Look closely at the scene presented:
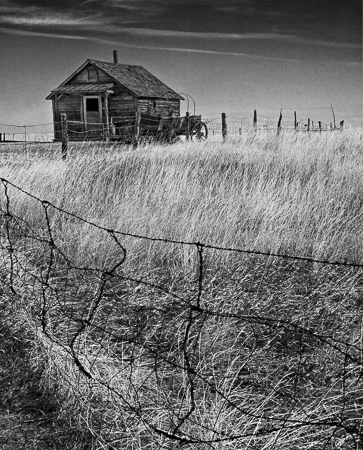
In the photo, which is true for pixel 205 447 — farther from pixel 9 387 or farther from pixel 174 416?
pixel 9 387

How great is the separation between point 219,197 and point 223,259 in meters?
2.03

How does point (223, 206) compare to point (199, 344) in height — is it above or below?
above

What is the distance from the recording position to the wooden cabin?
26062 millimetres

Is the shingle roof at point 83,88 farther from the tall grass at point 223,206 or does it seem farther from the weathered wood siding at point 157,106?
the tall grass at point 223,206

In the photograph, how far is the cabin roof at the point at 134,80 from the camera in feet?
86.2

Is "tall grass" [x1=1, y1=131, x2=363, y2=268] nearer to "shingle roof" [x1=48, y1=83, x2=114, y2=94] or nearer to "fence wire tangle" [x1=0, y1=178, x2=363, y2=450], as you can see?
"fence wire tangle" [x1=0, y1=178, x2=363, y2=450]

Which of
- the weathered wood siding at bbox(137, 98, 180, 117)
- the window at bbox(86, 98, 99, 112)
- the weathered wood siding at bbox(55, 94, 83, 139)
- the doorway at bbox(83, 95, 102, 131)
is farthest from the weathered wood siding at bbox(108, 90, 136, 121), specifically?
the weathered wood siding at bbox(55, 94, 83, 139)

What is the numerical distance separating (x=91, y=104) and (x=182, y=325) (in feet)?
84.5

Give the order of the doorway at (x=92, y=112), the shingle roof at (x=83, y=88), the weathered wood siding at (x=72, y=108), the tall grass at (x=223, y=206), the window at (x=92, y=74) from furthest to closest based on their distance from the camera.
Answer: the weathered wood siding at (x=72, y=108)
the window at (x=92, y=74)
the doorway at (x=92, y=112)
the shingle roof at (x=83, y=88)
the tall grass at (x=223, y=206)

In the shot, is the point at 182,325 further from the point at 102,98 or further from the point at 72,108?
the point at 72,108

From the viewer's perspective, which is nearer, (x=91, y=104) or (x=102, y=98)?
(x=102, y=98)

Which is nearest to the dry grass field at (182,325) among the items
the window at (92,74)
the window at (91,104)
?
the window at (92,74)

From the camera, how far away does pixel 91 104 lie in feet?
90.6

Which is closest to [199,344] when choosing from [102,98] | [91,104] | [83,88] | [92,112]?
[102,98]
